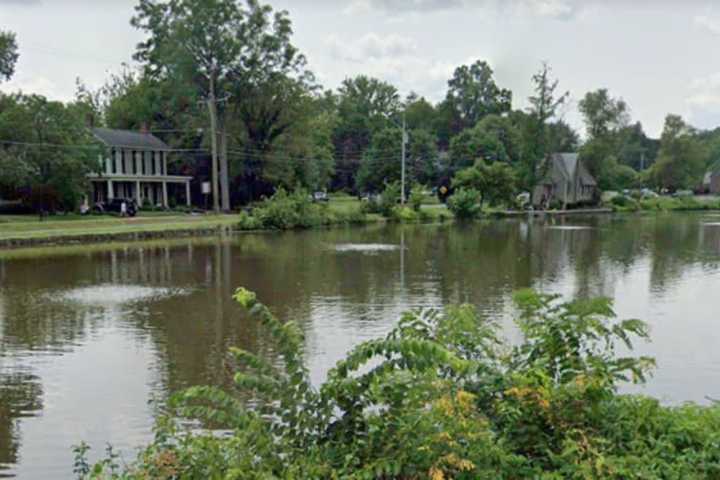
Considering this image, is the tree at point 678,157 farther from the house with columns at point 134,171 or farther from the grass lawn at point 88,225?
the grass lawn at point 88,225

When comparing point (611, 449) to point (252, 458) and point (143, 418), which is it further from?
point (143, 418)

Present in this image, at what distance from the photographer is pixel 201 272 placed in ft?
66.5

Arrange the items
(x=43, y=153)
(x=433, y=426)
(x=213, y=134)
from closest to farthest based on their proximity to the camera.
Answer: (x=433, y=426) → (x=43, y=153) → (x=213, y=134)

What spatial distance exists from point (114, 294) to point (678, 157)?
250 ft

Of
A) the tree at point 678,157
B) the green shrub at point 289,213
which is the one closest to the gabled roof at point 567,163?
the tree at point 678,157

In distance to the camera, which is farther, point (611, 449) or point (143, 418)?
point (143, 418)

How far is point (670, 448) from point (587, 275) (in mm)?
15652

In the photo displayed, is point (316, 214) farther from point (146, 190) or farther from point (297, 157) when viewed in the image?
point (146, 190)

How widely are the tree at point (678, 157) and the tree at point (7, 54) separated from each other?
2774 inches

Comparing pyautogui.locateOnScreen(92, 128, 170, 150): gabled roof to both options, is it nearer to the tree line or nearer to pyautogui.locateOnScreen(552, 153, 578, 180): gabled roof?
the tree line

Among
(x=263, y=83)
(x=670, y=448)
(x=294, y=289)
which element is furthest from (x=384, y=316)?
(x=263, y=83)

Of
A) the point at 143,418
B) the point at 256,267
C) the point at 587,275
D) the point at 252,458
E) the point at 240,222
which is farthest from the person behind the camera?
the point at 240,222

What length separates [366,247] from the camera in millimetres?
28516

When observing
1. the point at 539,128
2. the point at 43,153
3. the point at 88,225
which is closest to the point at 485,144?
the point at 539,128
